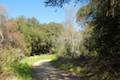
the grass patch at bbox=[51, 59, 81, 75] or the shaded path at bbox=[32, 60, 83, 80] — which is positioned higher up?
the shaded path at bbox=[32, 60, 83, 80]

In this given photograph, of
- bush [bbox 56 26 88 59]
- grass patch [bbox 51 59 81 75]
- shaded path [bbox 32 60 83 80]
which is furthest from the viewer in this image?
bush [bbox 56 26 88 59]

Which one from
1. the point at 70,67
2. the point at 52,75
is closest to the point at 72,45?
the point at 70,67

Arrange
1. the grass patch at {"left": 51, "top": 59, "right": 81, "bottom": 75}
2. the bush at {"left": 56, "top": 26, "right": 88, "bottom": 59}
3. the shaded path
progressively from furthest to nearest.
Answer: the bush at {"left": 56, "top": 26, "right": 88, "bottom": 59}, the grass patch at {"left": 51, "top": 59, "right": 81, "bottom": 75}, the shaded path

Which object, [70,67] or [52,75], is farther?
[70,67]

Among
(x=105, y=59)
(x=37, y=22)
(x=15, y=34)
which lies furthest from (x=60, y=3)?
(x=37, y=22)

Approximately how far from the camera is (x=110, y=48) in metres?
17.2

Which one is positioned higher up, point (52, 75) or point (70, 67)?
point (52, 75)

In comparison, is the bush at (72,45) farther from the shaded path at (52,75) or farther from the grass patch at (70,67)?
the shaded path at (52,75)

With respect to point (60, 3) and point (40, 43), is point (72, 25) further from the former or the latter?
point (40, 43)

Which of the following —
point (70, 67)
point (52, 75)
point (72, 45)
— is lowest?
Result: point (70, 67)

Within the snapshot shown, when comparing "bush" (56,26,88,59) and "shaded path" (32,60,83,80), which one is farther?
"bush" (56,26,88,59)

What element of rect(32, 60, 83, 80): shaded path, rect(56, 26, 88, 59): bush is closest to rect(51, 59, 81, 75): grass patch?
rect(32, 60, 83, 80): shaded path

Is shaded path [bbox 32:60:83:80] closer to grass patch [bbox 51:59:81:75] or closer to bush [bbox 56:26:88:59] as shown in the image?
grass patch [bbox 51:59:81:75]

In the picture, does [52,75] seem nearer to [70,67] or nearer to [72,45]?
[70,67]
